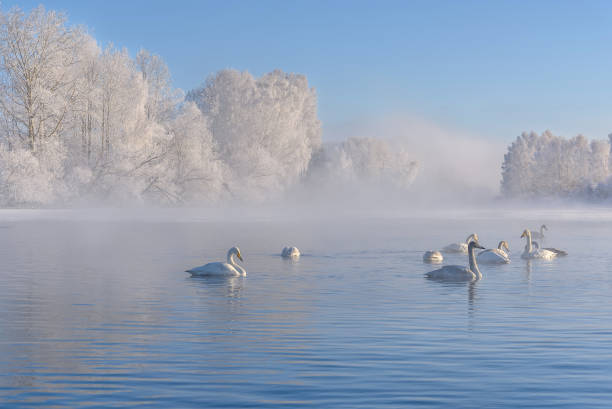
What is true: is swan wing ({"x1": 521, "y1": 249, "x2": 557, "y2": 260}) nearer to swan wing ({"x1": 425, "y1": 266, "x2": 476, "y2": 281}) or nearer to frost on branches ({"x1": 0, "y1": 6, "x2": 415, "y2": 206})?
swan wing ({"x1": 425, "y1": 266, "x2": 476, "y2": 281})

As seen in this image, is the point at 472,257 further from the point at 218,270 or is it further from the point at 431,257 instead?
the point at 218,270

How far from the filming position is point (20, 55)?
4956cm

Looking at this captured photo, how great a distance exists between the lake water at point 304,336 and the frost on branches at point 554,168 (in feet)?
321

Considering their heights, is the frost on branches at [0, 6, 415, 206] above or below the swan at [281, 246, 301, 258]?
above

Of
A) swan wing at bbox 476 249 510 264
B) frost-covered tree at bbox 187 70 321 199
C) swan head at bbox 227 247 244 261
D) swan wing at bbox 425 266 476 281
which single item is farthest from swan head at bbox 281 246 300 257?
frost-covered tree at bbox 187 70 321 199

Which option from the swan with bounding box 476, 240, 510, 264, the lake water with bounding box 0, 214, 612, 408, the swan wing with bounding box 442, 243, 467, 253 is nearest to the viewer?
the lake water with bounding box 0, 214, 612, 408

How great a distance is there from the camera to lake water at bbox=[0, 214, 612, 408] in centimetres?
816

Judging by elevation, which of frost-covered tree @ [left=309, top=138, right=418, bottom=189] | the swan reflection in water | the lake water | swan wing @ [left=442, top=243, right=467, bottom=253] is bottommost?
the swan reflection in water

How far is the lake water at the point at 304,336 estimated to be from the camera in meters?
8.16

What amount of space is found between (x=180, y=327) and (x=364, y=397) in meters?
4.73

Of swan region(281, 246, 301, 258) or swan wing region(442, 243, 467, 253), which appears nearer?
swan region(281, 246, 301, 258)

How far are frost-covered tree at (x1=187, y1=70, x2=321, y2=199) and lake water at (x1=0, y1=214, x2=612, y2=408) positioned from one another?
4324cm

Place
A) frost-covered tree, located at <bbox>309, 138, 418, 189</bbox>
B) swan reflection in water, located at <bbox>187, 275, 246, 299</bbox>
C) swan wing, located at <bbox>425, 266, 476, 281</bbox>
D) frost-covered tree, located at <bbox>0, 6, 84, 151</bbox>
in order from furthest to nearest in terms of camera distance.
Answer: frost-covered tree, located at <bbox>309, 138, 418, 189</bbox>, frost-covered tree, located at <bbox>0, 6, 84, 151</bbox>, swan wing, located at <bbox>425, 266, 476, 281</bbox>, swan reflection in water, located at <bbox>187, 275, 246, 299</bbox>

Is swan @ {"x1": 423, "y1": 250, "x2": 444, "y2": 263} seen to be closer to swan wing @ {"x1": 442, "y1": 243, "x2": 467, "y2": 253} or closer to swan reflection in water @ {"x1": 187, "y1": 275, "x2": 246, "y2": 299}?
swan wing @ {"x1": 442, "y1": 243, "x2": 467, "y2": 253}
